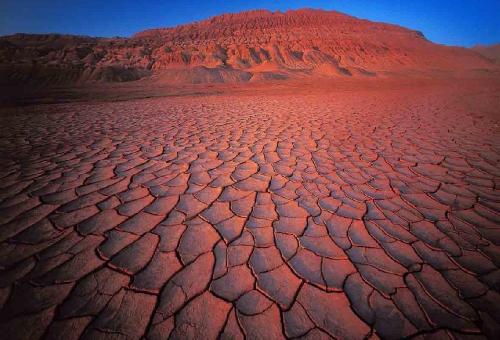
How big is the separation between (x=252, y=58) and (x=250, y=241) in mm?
31477

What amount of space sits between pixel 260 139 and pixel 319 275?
2565 mm

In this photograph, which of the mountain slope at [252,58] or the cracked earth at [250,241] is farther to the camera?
the mountain slope at [252,58]

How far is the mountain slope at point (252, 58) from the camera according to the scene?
17.8m

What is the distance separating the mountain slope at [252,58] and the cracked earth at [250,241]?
16.5 meters

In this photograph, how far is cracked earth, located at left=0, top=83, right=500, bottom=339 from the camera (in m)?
1.07

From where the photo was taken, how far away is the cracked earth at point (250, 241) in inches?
42.1

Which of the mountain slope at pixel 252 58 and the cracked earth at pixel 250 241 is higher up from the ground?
the mountain slope at pixel 252 58

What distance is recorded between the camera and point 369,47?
32094mm

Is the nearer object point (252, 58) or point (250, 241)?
point (250, 241)

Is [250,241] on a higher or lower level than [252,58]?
lower

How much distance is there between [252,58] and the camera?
2927 centimetres

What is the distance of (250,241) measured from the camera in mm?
1528

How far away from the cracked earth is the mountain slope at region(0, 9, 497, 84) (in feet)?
54.2

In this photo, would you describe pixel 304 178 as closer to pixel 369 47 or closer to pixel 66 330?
pixel 66 330
